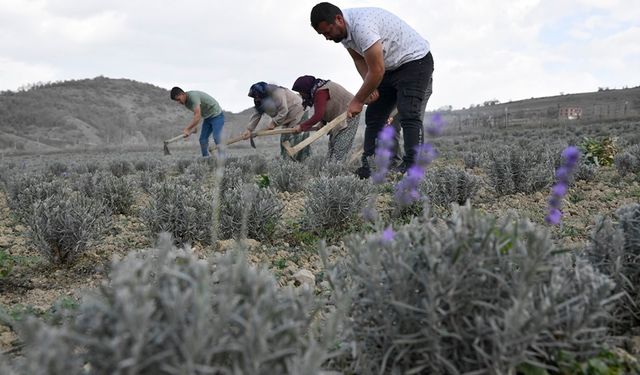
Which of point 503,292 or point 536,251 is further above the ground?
point 536,251

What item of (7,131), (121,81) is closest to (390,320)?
(7,131)

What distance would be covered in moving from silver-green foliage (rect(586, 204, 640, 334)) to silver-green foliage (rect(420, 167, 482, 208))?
2432 millimetres

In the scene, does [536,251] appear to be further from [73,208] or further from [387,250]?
[73,208]

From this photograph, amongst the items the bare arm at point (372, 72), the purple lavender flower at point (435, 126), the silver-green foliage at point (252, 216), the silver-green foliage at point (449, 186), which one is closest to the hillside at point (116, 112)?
the bare arm at point (372, 72)

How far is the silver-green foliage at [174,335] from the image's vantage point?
90 centimetres

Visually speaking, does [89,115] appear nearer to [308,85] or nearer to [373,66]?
[308,85]

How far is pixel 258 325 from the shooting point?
0.96 meters

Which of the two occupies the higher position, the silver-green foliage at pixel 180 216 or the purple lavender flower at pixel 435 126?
the purple lavender flower at pixel 435 126

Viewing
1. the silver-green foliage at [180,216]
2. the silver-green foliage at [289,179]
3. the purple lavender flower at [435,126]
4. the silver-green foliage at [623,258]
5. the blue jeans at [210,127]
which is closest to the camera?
the silver-green foliage at [623,258]

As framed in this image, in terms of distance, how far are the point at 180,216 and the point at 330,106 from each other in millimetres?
4487

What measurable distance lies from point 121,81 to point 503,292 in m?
88.3

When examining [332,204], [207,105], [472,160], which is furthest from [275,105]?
[332,204]

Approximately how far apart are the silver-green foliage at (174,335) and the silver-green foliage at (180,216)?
2566mm

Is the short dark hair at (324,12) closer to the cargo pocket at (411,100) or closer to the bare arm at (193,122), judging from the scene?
the cargo pocket at (411,100)
